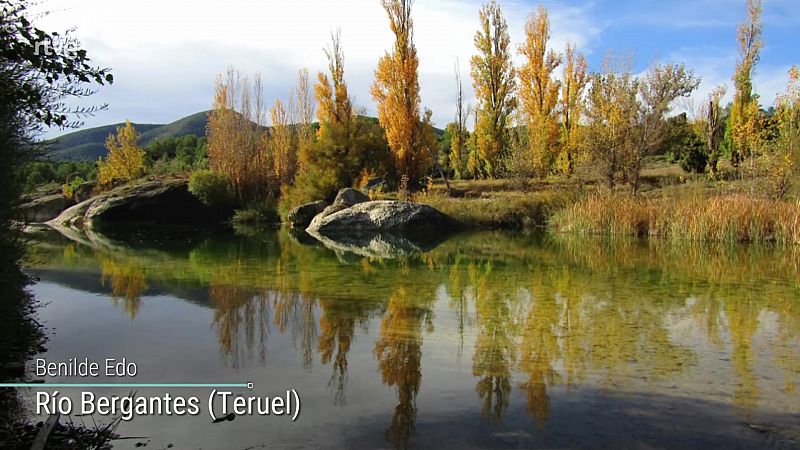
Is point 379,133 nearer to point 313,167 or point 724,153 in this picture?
point 313,167

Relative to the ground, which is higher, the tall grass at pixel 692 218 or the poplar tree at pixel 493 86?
the poplar tree at pixel 493 86

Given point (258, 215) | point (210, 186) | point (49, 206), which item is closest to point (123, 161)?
point (49, 206)

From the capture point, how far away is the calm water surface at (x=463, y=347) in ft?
10.6

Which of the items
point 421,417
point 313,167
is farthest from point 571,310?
point 313,167

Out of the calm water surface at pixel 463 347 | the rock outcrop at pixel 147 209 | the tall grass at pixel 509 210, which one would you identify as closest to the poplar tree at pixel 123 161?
the rock outcrop at pixel 147 209

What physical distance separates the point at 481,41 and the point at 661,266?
20.5 meters

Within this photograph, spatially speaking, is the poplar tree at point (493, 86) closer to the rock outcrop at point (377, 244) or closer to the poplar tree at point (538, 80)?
the poplar tree at point (538, 80)

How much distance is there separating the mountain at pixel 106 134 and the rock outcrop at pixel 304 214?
71.1 meters

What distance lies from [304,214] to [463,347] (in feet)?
63.5

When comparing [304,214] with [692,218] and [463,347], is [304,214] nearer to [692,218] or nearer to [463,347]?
[692,218]

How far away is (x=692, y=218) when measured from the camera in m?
15.1

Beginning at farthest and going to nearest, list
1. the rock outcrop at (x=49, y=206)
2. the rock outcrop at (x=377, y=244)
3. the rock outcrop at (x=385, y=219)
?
1. the rock outcrop at (x=49, y=206)
2. the rock outcrop at (x=385, y=219)
3. the rock outcrop at (x=377, y=244)

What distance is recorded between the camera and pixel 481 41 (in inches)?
1113

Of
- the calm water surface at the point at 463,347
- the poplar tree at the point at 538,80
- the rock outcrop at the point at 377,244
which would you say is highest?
the poplar tree at the point at 538,80
